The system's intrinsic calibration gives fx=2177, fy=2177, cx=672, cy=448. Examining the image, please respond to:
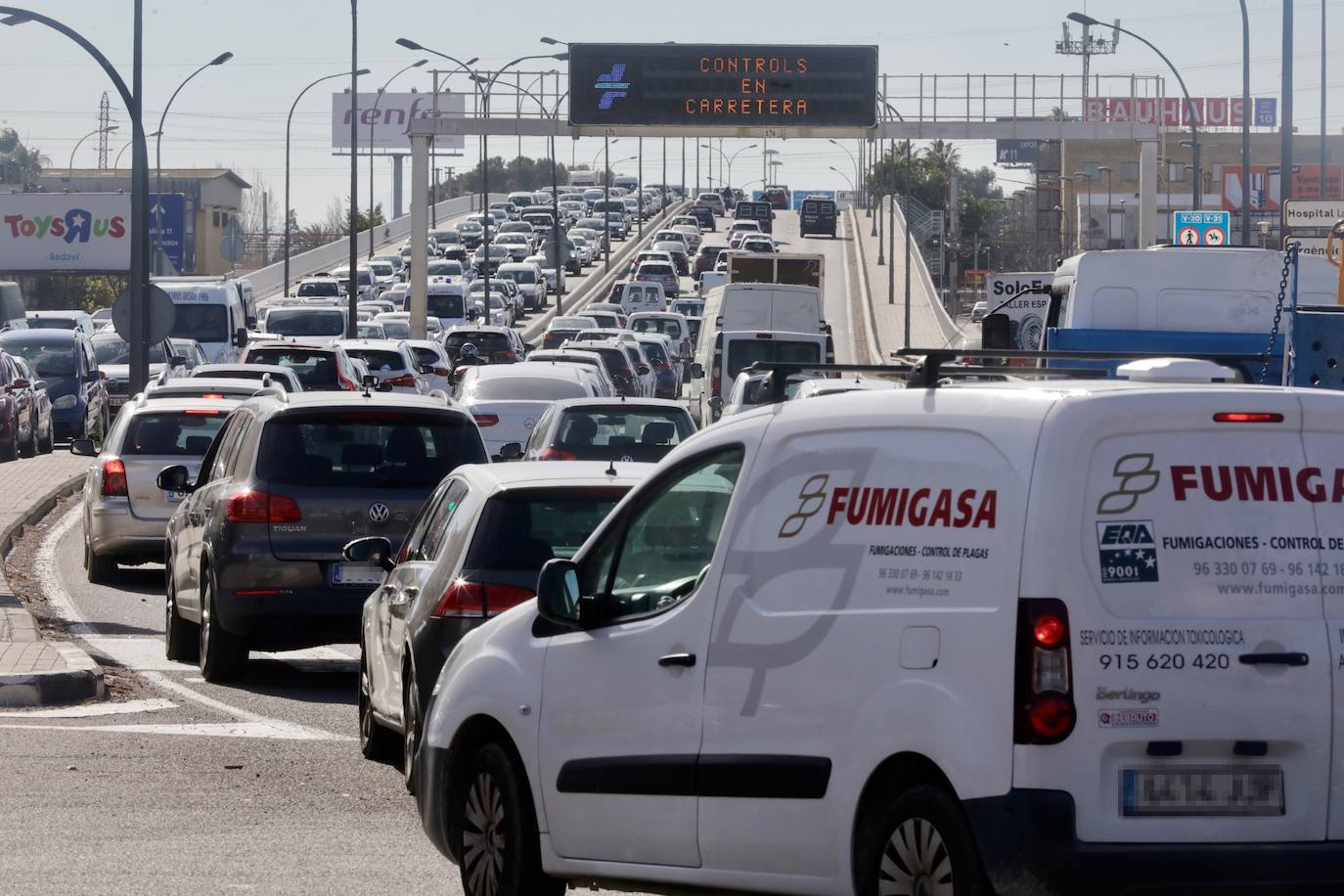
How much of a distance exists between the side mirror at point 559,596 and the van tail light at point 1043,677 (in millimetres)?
1805

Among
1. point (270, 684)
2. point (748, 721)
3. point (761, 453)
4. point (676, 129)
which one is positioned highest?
point (676, 129)

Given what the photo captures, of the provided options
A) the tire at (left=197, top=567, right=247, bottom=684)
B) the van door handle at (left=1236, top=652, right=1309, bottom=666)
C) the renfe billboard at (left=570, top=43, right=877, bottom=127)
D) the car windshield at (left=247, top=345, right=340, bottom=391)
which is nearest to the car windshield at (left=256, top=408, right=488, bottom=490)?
the tire at (left=197, top=567, right=247, bottom=684)

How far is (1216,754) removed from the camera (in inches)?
204

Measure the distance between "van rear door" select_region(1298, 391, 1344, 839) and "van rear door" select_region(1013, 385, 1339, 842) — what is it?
0.06ft

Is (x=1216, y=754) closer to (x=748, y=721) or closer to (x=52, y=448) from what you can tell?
(x=748, y=721)

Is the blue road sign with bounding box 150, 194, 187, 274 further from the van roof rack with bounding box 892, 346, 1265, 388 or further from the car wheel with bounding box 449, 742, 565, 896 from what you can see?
the van roof rack with bounding box 892, 346, 1265, 388

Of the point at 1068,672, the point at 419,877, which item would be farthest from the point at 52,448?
the point at 1068,672

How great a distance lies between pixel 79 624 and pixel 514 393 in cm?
1005

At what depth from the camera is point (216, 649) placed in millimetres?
12492

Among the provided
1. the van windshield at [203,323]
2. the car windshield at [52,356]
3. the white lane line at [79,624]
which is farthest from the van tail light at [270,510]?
the van windshield at [203,323]

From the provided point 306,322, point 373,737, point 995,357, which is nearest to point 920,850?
point 995,357

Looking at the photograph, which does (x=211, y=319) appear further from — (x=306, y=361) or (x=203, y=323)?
(x=306, y=361)

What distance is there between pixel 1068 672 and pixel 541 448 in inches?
602

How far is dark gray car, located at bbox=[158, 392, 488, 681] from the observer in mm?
12312
